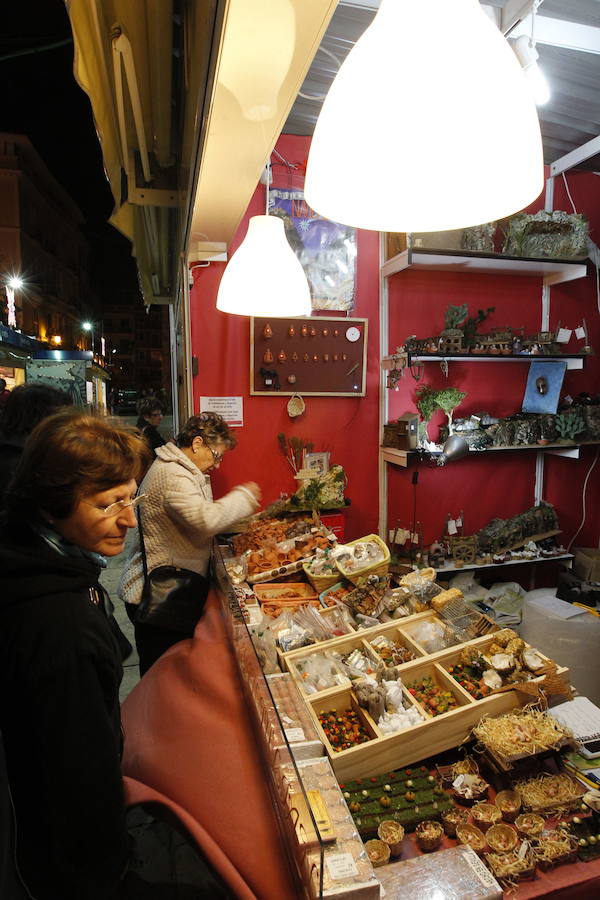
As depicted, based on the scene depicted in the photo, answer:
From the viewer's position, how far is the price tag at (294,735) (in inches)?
58.1

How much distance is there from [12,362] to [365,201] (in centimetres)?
721

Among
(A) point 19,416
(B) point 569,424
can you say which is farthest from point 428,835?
(B) point 569,424

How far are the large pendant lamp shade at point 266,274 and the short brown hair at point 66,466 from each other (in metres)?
1.07

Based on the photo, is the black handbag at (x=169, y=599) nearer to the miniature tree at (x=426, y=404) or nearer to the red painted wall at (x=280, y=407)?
the red painted wall at (x=280, y=407)

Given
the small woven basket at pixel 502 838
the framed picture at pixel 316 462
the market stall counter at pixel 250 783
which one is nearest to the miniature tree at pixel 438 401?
the framed picture at pixel 316 462

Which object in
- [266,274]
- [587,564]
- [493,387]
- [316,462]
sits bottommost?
[587,564]

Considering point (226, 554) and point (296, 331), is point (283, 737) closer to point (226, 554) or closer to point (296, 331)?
point (226, 554)

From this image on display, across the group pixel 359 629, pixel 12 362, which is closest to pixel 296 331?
pixel 359 629

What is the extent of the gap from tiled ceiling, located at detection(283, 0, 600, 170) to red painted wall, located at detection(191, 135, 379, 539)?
0.72 meters

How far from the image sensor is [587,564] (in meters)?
4.26

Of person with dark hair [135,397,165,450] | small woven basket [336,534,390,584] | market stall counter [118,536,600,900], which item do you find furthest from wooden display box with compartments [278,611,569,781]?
person with dark hair [135,397,165,450]

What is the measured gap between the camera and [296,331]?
13.2ft

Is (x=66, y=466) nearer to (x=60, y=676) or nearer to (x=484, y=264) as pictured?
(x=60, y=676)

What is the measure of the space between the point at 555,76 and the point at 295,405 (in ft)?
9.00
